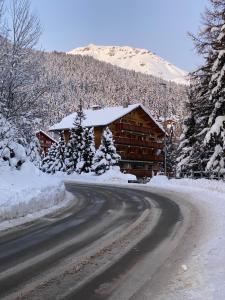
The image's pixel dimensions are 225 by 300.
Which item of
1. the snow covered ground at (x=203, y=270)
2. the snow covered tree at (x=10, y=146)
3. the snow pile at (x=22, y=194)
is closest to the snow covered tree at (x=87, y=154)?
the snow covered tree at (x=10, y=146)

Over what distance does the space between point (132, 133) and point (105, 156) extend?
20495 millimetres

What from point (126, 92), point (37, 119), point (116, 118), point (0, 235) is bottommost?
point (0, 235)

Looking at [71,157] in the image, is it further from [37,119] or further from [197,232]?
[197,232]

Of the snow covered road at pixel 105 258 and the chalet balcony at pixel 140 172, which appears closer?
the snow covered road at pixel 105 258

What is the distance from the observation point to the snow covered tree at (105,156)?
55.3 meters

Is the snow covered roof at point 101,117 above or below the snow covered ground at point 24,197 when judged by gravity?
above

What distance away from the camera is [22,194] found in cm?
1510

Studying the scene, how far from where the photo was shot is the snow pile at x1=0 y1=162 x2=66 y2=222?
13.8 meters

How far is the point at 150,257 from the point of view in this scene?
862cm

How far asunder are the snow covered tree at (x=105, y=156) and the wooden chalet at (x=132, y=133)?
44.1 ft

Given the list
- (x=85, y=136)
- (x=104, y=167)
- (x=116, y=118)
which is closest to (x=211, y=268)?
(x=104, y=167)

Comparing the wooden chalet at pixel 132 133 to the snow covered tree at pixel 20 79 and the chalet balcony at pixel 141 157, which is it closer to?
the chalet balcony at pixel 141 157

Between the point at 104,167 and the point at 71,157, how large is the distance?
317 inches

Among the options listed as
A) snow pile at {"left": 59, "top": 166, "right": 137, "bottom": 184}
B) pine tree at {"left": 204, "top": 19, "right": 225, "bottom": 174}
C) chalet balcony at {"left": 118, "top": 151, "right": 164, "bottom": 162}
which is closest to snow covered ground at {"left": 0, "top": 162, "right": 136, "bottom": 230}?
pine tree at {"left": 204, "top": 19, "right": 225, "bottom": 174}
